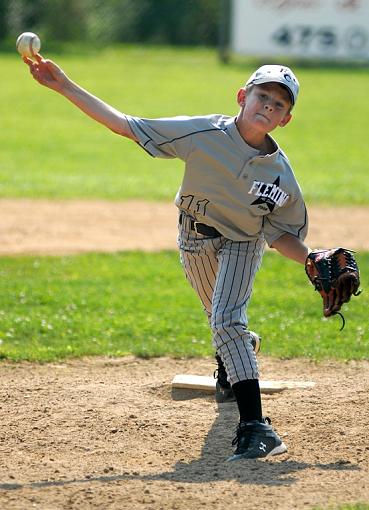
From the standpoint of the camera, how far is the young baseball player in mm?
4289

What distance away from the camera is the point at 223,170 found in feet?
14.4

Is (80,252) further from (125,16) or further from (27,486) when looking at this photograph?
(125,16)

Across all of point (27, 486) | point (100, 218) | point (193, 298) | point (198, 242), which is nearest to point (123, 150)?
point (100, 218)

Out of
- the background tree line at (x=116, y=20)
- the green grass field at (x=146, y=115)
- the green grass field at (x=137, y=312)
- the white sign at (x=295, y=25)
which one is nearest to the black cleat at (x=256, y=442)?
the green grass field at (x=137, y=312)

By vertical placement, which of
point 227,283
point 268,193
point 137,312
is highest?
point 268,193

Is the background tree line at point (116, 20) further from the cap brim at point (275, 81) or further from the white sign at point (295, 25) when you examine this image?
the cap brim at point (275, 81)

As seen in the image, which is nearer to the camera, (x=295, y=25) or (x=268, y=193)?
(x=268, y=193)

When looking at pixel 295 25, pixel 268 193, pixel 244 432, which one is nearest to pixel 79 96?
pixel 268 193

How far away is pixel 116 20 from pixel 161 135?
23.1 metres

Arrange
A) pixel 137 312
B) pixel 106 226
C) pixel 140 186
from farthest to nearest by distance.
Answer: pixel 140 186, pixel 106 226, pixel 137 312

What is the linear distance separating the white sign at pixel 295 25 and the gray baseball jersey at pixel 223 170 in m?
18.2

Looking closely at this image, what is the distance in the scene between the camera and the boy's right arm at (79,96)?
427 cm

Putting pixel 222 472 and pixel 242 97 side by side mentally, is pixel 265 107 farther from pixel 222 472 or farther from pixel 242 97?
pixel 222 472

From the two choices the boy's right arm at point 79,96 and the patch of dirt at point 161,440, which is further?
the boy's right arm at point 79,96
